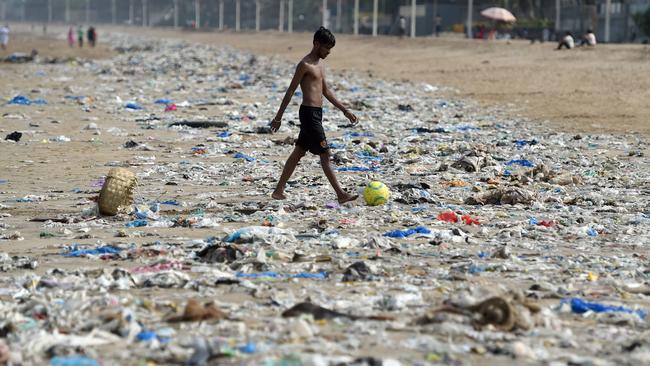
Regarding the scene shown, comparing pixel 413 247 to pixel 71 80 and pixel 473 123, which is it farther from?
pixel 71 80

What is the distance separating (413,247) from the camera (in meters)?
7.92

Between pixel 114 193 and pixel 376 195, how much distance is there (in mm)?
2246

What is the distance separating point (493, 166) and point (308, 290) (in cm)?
678

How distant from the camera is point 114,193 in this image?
9.38 metres

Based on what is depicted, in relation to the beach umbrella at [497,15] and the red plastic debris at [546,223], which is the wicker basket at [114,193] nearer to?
the red plastic debris at [546,223]

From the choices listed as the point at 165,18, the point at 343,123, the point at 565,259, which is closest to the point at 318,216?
the point at 565,259

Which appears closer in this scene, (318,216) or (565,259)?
(565,259)

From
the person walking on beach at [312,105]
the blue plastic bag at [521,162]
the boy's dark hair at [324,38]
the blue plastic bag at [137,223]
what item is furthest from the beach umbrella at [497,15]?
the blue plastic bag at [137,223]

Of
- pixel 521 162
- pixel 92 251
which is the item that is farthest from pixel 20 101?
pixel 92 251

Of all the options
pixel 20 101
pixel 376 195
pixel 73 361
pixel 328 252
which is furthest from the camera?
pixel 20 101

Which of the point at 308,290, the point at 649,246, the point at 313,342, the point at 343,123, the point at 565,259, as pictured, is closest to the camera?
the point at 313,342

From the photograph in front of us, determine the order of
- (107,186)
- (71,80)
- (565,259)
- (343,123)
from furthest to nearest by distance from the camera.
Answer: (71,80) < (343,123) < (107,186) < (565,259)

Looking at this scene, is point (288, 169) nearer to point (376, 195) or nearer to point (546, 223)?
point (376, 195)

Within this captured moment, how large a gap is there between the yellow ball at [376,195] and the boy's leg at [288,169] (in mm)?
674
